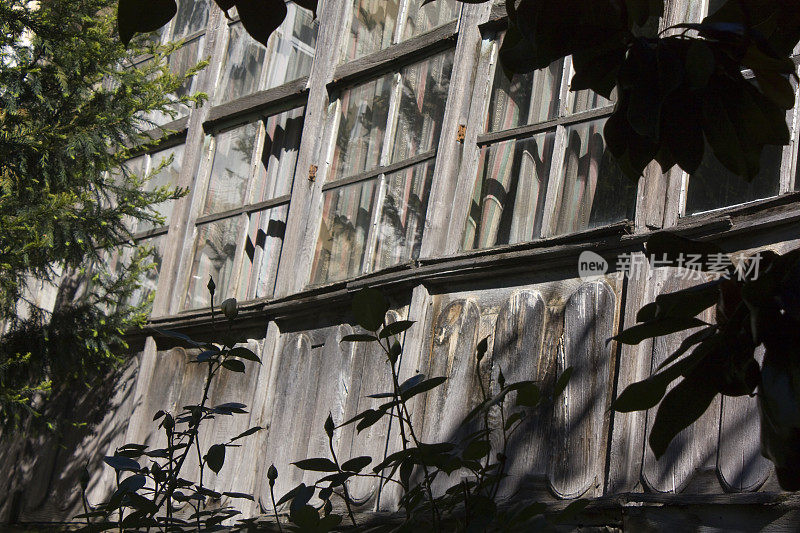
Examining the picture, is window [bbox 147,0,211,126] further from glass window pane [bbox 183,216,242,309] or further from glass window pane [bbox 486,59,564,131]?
glass window pane [bbox 486,59,564,131]

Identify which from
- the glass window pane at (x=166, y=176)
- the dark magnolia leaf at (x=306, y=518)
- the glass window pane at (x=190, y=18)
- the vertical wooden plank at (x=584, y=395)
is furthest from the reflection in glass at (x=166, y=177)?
the dark magnolia leaf at (x=306, y=518)

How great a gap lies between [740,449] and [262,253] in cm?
421

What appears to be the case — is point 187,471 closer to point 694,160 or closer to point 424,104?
point 424,104

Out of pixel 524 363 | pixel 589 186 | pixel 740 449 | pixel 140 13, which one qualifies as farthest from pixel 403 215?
pixel 140 13

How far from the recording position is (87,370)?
760cm

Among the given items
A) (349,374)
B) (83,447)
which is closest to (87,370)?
(83,447)

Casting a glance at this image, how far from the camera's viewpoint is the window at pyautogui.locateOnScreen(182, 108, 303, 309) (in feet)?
22.9

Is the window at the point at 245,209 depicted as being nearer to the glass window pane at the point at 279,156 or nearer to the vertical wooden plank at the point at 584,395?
the glass window pane at the point at 279,156

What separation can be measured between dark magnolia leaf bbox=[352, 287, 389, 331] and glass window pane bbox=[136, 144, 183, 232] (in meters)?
6.56

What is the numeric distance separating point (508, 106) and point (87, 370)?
13.8 feet

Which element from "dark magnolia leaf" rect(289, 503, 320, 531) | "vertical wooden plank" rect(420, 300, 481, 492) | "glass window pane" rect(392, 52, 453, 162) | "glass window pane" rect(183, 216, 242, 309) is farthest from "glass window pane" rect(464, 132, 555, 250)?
"dark magnolia leaf" rect(289, 503, 320, 531)

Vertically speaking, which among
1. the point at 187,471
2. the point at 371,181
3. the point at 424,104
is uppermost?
the point at 424,104

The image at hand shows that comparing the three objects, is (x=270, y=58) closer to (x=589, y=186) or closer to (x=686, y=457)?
(x=589, y=186)

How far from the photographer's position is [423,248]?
17.8 ft
